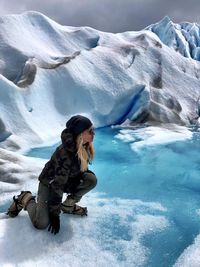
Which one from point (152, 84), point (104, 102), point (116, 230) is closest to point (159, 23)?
point (152, 84)

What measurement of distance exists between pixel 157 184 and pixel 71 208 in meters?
2.75

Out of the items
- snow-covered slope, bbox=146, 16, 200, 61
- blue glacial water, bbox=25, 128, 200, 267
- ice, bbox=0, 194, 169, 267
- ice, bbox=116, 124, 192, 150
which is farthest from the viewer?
snow-covered slope, bbox=146, 16, 200, 61

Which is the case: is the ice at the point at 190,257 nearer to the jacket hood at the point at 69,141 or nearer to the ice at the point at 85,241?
the ice at the point at 85,241

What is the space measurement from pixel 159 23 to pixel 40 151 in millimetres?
26695

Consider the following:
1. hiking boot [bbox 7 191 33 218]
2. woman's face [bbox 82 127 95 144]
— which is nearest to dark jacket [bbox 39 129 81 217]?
woman's face [bbox 82 127 95 144]

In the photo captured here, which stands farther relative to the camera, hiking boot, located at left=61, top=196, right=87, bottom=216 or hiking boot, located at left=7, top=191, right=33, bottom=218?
hiking boot, located at left=61, top=196, right=87, bottom=216

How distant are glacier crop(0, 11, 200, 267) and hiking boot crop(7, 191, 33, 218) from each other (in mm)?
107

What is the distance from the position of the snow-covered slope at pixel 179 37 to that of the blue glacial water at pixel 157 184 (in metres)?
19.7

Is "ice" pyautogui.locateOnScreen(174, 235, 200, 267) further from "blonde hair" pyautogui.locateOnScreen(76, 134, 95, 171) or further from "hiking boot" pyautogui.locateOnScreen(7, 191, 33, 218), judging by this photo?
"hiking boot" pyautogui.locateOnScreen(7, 191, 33, 218)

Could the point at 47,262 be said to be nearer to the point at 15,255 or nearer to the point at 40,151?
the point at 15,255

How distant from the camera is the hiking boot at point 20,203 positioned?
477 centimetres

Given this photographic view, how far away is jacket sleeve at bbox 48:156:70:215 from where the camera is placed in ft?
14.2

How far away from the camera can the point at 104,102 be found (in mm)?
14516

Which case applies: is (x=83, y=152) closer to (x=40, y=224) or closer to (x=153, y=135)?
(x=40, y=224)
